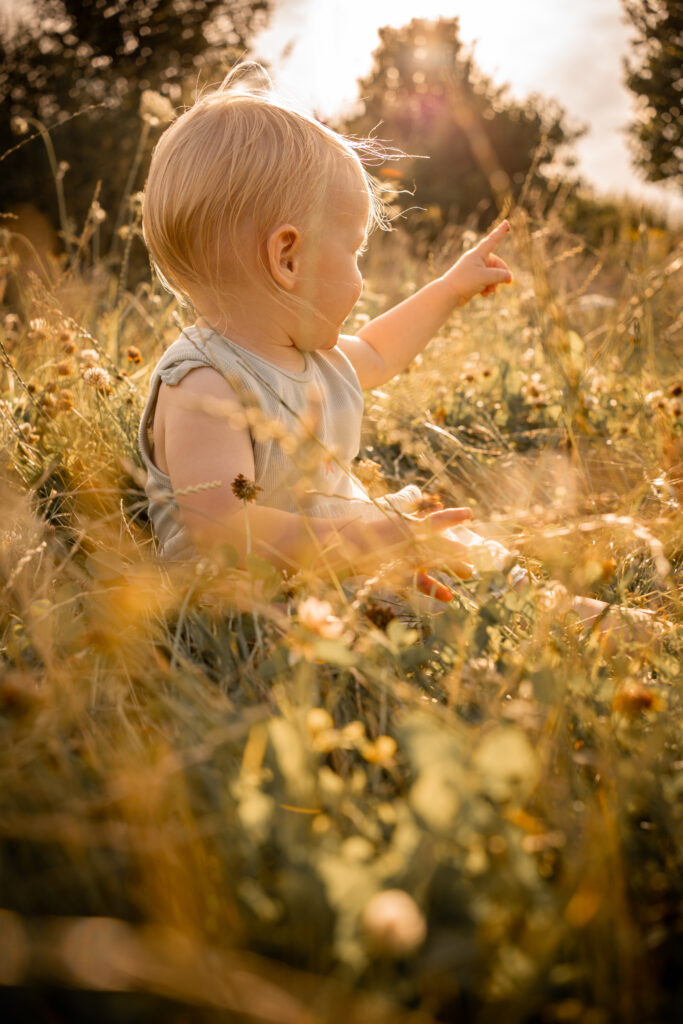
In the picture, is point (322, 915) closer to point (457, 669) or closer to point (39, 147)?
point (457, 669)

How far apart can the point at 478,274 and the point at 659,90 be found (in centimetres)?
778

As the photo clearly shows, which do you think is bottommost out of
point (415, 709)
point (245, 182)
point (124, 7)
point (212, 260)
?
point (415, 709)

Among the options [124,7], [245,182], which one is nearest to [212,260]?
[245,182]

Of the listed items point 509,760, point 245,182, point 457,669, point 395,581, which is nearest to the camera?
point 509,760

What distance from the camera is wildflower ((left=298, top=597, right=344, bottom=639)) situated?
92 cm

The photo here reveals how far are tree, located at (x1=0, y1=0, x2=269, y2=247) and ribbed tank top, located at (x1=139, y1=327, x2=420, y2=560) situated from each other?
616 centimetres

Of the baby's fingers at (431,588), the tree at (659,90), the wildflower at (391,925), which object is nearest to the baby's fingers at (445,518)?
the baby's fingers at (431,588)

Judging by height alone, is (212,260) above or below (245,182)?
below

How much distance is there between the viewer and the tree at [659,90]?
20.6 ft

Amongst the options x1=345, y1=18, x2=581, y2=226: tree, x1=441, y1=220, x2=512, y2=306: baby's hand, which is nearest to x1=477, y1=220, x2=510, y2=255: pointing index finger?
x1=441, y1=220, x2=512, y2=306: baby's hand

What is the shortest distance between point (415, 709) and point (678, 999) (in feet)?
1.34

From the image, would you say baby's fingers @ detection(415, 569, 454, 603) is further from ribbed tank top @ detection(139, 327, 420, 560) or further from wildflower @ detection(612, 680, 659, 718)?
wildflower @ detection(612, 680, 659, 718)

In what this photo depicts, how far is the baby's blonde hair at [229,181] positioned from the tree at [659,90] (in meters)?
5.25

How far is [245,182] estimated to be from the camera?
150 cm
